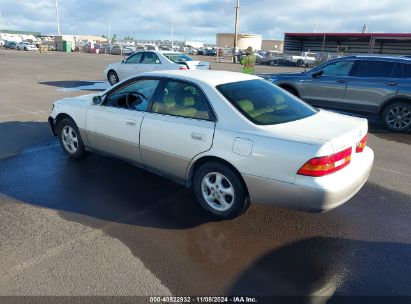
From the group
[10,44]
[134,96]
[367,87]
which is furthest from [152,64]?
[10,44]

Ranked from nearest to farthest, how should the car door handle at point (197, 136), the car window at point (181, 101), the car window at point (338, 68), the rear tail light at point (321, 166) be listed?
the rear tail light at point (321, 166) → the car door handle at point (197, 136) → the car window at point (181, 101) → the car window at point (338, 68)

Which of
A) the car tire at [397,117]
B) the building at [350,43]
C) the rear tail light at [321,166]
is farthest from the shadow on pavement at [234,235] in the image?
the building at [350,43]

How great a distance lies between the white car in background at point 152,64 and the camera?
12367 millimetres

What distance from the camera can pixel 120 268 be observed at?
2928 mm

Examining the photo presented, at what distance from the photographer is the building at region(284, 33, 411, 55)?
3436cm

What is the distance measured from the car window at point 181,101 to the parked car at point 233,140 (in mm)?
12

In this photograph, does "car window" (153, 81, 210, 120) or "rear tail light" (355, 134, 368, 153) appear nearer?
"rear tail light" (355, 134, 368, 153)

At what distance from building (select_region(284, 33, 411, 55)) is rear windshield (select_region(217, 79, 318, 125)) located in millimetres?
34807

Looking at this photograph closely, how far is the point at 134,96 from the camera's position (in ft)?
14.6

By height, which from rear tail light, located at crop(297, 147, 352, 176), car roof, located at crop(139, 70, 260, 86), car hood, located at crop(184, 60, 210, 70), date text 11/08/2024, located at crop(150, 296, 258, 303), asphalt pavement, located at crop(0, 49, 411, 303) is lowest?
date text 11/08/2024, located at crop(150, 296, 258, 303)

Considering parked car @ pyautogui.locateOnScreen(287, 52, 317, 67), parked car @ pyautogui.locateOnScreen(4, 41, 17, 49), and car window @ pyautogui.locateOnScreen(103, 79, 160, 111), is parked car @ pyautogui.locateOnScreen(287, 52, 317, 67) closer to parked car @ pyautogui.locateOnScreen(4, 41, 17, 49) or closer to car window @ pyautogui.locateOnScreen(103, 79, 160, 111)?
car window @ pyautogui.locateOnScreen(103, 79, 160, 111)

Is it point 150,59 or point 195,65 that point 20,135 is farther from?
point 195,65

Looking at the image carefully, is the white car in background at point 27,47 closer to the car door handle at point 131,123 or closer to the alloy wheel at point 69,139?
the alloy wheel at point 69,139

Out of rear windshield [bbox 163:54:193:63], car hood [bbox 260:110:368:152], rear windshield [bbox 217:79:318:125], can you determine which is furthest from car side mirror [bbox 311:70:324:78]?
rear windshield [bbox 163:54:193:63]
